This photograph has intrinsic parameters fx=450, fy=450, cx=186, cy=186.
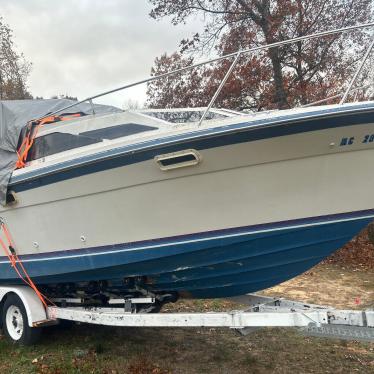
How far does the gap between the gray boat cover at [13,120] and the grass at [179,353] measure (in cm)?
159

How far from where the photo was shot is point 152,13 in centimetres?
1251

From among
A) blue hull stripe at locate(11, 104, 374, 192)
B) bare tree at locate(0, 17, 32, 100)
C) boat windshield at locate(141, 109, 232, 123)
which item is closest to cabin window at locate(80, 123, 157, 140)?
boat windshield at locate(141, 109, 232, 123)

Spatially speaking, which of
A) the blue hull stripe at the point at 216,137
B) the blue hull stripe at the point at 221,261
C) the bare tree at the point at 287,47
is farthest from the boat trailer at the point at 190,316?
the bare tree at the point at 287,47

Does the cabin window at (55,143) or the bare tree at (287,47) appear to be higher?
the bare tree at (287,47)

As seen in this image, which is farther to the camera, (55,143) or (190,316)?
(55,143)

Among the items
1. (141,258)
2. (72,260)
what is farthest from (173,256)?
(72,260)

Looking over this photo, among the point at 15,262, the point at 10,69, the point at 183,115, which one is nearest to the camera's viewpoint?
Result: the point at 183,115

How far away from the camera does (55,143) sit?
4426 mm

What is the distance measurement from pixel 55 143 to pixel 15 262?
4.42 feet

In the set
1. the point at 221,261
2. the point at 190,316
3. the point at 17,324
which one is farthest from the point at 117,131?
the point at 17,324

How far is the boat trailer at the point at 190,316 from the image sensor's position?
3236mm

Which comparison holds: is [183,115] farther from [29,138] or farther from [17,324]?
[17,324]

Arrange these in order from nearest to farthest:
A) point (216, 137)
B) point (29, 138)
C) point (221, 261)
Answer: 1. point (216, 137)
2. point (221, 261)
3. point (29, 138)

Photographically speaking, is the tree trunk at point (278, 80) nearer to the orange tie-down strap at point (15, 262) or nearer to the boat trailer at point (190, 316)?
the boat trailer at point (190, 316)
